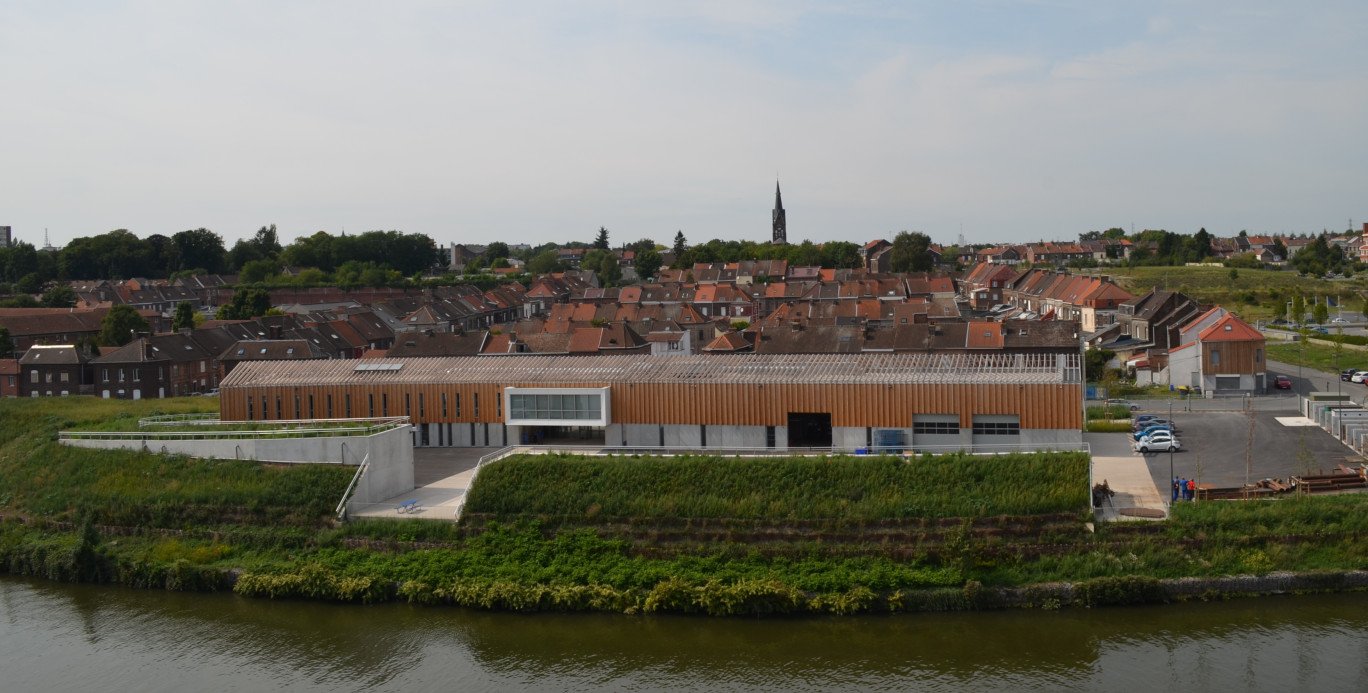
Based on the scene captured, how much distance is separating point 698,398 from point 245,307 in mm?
45537

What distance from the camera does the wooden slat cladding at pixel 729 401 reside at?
2323 centimetres

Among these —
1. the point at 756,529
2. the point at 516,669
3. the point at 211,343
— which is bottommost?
the point at 516,669

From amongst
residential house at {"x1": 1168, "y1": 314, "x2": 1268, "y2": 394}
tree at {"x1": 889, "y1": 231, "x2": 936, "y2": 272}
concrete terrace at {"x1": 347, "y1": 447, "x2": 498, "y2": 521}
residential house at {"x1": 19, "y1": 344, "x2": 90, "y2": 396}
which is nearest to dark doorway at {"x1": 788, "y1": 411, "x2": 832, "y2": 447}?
concrete terrace at {"x1": 347, "y1": 447, "x2": 498, "y2": 521}

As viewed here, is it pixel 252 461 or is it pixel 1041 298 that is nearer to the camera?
pixel 252 461

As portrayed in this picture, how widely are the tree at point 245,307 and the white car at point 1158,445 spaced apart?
51394 millimetres

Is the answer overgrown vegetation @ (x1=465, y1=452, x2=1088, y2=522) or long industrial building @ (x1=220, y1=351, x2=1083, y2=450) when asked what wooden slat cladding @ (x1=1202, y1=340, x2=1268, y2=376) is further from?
overgrown vegetation @ (x1=465, y1=452, x2=1088, y2=522)

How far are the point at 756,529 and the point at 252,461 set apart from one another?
38.8ft

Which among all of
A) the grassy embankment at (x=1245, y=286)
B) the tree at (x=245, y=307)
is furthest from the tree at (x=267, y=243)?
the grassy embankment at (x=1245, y=286)

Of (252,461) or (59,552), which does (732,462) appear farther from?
(59,552)

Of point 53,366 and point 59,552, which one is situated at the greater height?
point 53,366

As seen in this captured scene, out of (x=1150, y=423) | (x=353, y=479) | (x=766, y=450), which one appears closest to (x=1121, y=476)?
(x=1150, y=423)

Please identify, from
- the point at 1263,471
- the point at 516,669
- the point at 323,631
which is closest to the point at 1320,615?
the point at 1263,471

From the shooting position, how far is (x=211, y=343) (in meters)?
45.8

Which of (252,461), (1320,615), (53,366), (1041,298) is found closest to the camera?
(1320,615)
